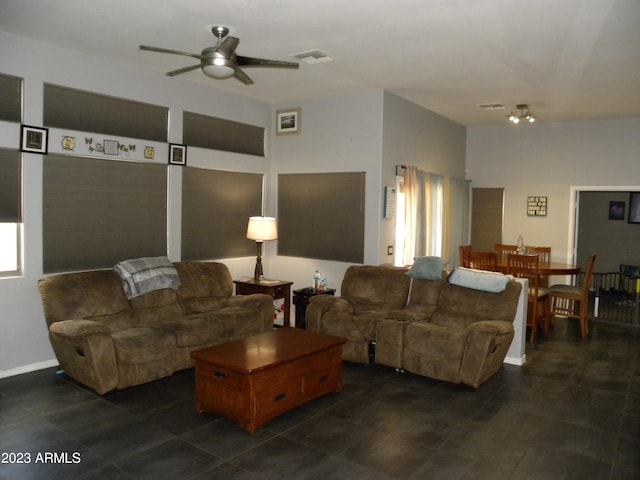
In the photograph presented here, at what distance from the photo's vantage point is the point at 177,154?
5.44 meters

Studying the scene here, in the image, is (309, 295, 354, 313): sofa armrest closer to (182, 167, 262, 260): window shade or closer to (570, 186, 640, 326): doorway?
(182, 167, 262, 260): window shade

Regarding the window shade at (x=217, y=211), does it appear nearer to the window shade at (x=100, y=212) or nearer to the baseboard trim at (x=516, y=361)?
the window shade at (x=100, y=212)

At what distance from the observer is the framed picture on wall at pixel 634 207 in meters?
9.03

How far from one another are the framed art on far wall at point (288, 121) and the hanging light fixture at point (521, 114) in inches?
108

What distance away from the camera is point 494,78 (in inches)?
203

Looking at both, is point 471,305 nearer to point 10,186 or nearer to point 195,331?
point 195,331

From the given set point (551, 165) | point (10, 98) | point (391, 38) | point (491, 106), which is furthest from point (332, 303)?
point (551, 165)

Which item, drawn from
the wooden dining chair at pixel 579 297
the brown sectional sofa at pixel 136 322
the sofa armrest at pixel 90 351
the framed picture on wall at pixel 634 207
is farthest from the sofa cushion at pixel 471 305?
the framed picture on wall at pixel 634 207

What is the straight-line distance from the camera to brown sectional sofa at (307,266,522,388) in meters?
4.18

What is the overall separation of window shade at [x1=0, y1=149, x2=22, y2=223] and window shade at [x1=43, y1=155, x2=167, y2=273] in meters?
0.21

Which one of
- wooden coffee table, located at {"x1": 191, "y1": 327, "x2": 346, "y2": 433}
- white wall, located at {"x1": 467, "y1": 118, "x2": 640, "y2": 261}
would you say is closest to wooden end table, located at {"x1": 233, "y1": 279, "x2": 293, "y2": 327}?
wooden coffee table, located at {"x1": 191, "y1": 327, "x2": 346, "y2": 433}

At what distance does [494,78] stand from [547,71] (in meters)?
0.51

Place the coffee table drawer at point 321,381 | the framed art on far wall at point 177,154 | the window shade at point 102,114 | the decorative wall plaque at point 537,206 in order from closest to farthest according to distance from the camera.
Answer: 1. the coffee table drawer at point 321,381
2. the window shade at point 102,114
3. the framed art on far wall at point 177,154
4. the decorative wall plaque at point 537,206

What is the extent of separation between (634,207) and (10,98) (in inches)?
380
